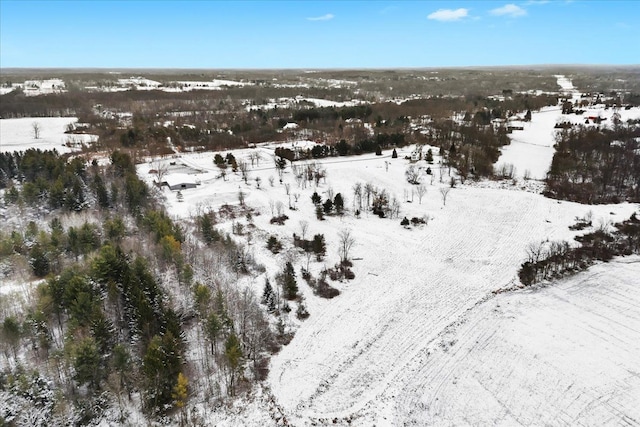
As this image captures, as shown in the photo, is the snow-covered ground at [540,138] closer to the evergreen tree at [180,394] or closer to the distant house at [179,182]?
the distant house at [179,182]

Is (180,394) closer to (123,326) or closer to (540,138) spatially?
(123,326)

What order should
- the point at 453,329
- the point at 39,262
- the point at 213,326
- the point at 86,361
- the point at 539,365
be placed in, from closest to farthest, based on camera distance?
1. the point at 86,361
2. the point at 213,326
3. the point at 539,365
4. the point at 453,329
5. the point at 39,262

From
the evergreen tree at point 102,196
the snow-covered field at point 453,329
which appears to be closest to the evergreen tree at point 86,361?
the snow-covered field at point 453,329

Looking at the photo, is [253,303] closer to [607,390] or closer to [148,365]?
[148,365]

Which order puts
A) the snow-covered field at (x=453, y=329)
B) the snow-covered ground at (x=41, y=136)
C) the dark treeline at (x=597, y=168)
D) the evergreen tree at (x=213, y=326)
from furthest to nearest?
the snow-covered ground at (x=41, y=136), the dark treeline at (x=597, y=168), the evergreen tree at (x=213, y=326), the snow-covered field at (x=453, y=329)

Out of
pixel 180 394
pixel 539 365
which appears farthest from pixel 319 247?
pixel 539 365
